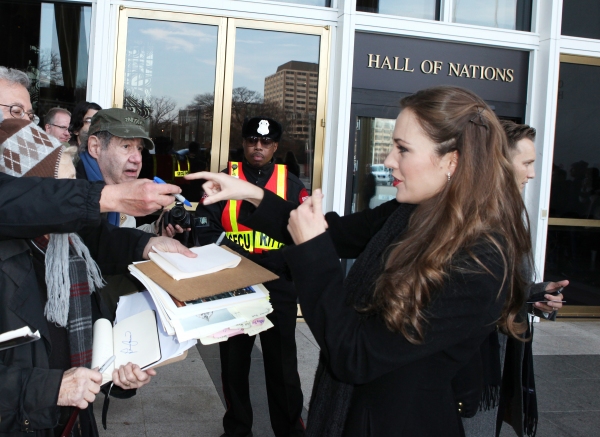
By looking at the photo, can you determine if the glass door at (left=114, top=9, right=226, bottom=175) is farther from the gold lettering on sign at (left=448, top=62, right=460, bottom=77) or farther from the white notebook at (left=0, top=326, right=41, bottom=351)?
the white notebook at (left=0, top=326, right=41, bottom=351)

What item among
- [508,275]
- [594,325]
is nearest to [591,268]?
[594,325]

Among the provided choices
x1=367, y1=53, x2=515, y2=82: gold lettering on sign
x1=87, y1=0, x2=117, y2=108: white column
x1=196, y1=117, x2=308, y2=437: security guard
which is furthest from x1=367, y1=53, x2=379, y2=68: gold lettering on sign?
x1=196, y1=117, x2=308, y2=437: security guard

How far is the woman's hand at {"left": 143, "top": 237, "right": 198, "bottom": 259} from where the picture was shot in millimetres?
2082

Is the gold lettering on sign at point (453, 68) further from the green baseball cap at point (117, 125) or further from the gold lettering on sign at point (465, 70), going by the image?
the green baseball cap at point (117, 125)

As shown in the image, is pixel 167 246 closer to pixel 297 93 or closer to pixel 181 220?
pixel 181 220

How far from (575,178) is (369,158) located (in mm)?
2633

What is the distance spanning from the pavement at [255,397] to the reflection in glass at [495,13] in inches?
145

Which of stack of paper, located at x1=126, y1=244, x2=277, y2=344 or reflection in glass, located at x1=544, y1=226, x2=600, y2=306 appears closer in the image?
stack of paper, located at x1=126, y1=244, x2=277, y2=344

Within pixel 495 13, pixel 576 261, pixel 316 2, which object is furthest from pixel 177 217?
pixel 576 261

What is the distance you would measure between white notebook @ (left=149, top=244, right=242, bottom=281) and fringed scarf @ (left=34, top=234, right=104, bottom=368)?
0.25 meters

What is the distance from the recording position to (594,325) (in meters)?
6.87

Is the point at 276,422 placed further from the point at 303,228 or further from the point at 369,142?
the point at 369,142

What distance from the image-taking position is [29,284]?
1.64m

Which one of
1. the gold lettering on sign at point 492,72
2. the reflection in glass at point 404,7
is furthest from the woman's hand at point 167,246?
the gold lettering on sign at point 492,72
